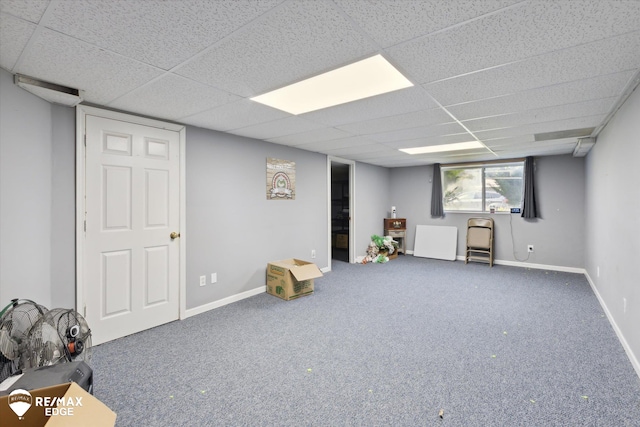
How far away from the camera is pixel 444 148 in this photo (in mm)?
4766

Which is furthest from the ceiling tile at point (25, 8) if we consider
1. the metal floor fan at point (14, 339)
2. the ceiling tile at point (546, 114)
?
the ceiling tile at point (546, 114)

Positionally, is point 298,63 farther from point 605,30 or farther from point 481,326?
point 481,326

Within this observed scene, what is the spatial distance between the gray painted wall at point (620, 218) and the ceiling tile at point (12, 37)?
381cm

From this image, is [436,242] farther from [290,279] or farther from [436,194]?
[290,279]

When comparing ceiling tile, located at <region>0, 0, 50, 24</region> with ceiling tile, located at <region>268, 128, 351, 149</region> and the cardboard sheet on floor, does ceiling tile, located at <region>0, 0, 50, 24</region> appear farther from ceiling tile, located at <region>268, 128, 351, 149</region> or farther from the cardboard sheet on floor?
the cardboard sheet on floor

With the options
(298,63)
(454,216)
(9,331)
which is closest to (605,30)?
(298,63)

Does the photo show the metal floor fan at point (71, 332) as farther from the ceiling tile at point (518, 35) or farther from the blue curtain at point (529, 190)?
the blue curtain at point (529, 190)

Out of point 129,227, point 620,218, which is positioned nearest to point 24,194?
point 129,227

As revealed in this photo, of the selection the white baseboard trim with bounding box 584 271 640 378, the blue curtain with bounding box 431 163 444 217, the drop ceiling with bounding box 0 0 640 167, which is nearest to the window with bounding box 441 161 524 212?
the blue curtain with bounding box 431 163 444 217

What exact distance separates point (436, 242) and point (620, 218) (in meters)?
4.09

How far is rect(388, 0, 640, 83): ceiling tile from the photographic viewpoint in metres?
1.33

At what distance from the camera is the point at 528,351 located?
2.54 metres

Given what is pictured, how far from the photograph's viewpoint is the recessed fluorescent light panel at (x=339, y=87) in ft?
6.60

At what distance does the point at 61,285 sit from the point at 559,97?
4.37 meters
